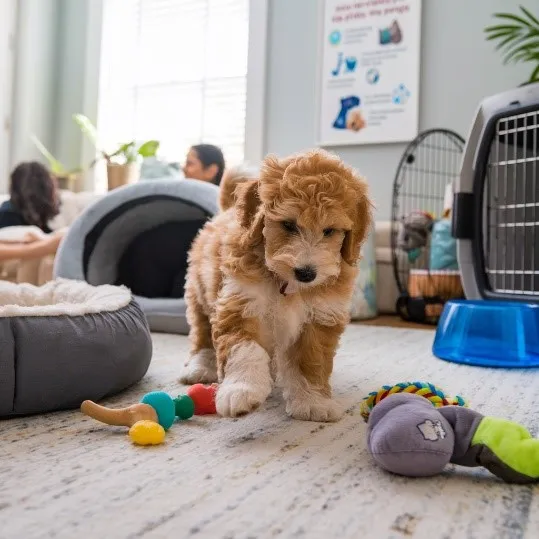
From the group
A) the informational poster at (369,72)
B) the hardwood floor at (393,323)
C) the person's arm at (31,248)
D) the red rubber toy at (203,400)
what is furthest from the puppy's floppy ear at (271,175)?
the informational poster at (369,72)

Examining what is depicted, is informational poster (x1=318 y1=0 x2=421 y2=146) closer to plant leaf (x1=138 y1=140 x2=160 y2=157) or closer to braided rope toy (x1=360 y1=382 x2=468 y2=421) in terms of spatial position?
plant leaf (x1=138 y1=140 x2=160 y2=157)

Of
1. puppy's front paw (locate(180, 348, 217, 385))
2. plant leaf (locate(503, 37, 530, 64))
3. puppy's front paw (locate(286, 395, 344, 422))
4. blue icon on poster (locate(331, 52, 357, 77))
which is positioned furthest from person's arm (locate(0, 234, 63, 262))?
plant leaf (locate(503, 37, 530, 64))

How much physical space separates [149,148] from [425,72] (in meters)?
2.43

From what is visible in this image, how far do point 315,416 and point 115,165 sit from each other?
4299 mm

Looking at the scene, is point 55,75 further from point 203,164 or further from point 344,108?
point 344,108

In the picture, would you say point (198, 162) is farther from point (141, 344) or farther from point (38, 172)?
point (141, 344)

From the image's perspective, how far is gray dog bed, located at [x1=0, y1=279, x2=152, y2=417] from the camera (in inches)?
56.2

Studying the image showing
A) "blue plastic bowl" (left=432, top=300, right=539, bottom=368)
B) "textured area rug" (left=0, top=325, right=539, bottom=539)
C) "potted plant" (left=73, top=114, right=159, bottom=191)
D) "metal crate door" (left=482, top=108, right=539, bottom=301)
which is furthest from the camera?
"potted plant" (left=73, top=114, right=159, bottom=191)

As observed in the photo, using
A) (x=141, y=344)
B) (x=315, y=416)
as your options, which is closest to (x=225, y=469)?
(x=315, y=416)

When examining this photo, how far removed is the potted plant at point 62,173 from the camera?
585 cm

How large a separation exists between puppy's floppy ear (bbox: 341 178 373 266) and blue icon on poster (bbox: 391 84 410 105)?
11.1ft

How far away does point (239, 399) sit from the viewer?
52.6 inches

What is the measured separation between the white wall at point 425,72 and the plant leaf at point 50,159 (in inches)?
83.8

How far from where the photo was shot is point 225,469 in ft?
3.82
